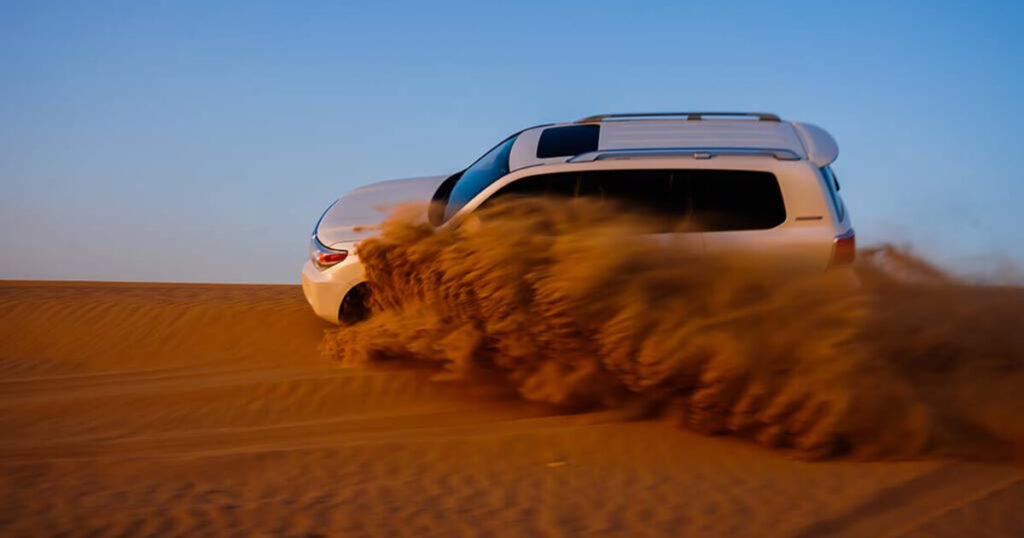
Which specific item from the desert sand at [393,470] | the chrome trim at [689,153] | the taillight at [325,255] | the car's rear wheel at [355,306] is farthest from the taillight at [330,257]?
the chrome trim at [689,153]

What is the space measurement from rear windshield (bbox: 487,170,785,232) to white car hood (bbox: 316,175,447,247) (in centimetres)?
113

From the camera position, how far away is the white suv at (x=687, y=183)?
551cm

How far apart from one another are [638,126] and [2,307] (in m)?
7.43

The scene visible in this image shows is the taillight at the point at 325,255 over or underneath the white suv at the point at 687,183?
underneath

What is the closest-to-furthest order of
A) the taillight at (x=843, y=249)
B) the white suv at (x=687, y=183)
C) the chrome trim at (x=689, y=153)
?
the taillight at (x=843, y=249) < the white suv at (x=687, y=183) < the chrome trim at (x=689, y=153)

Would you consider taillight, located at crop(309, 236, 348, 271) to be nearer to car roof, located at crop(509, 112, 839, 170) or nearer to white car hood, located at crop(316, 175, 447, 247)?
white car hood, located at crop(316, 175, 447, 247)

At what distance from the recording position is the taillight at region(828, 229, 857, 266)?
17.7 feet

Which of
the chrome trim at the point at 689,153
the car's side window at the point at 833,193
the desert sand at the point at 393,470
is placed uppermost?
the chrome trim at the point at 689,153

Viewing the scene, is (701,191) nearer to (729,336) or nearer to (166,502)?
(729,336)

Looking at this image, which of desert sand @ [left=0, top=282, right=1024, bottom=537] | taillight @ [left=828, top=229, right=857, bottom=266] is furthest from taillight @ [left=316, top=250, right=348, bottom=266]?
taillight @ [left=828, top=229, right=857, bottom=266]

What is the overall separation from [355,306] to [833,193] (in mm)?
3759

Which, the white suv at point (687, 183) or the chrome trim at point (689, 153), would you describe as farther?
the chrome trim at point (689, 153)

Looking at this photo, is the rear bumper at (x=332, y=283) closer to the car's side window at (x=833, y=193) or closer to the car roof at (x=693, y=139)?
the car roof at (x=693, y=139)

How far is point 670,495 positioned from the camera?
4.00 meters
